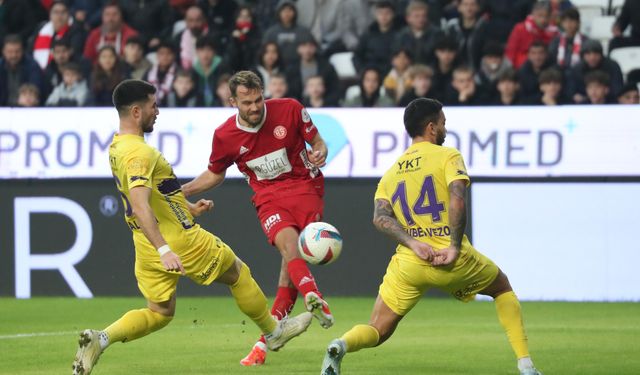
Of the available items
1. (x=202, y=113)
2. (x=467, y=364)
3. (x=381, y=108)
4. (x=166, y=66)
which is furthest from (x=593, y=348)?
(x=166, y=66)

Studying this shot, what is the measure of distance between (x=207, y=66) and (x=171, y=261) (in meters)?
9.67

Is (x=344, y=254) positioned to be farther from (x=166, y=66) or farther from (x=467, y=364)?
(x=467, y=364)

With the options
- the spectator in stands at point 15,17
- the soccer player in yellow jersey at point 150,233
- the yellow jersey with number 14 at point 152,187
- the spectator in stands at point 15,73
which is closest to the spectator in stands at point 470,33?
the spectator in stands at point 15,73

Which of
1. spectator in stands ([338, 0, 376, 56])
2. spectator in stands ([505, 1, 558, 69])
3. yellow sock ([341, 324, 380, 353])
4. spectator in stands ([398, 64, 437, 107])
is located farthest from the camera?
spectator in stands ([338, 0, 376, 56])

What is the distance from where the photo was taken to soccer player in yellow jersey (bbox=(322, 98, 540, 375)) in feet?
27.6

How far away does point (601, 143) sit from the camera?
14.8m

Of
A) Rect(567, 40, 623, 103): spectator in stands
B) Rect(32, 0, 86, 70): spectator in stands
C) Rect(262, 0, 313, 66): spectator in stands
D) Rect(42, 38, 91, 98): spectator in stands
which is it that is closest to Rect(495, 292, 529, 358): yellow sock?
Rect(567, 40, 623, 103): spectator in stands

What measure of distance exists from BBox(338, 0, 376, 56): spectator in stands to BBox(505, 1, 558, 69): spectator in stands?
2201 millimetres

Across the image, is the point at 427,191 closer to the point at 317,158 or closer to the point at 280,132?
the point at 317,158

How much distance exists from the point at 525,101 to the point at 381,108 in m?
1.87

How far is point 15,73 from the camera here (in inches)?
704

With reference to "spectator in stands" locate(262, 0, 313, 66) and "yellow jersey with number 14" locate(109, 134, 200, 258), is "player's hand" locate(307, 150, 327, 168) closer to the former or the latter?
"yellow jersey with number 14" locate(109, 134, 200, 258)

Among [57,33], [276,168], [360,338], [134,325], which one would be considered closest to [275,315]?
[276,168]

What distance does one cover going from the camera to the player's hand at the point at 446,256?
8.38 metres
